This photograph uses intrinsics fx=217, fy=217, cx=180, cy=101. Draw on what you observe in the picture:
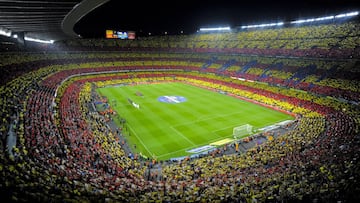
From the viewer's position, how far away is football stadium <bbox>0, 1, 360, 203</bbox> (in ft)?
35.1

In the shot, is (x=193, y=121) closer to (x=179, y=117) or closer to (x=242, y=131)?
(x=179, y=117)

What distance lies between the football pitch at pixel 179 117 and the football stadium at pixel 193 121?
196 mm

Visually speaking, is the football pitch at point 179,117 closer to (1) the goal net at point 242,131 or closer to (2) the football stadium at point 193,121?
(2) the football stadium at point 193,121

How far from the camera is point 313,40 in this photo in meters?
46.7

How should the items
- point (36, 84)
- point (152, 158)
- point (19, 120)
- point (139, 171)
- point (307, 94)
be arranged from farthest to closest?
point (307, 94) → point (36, 84) → point (152, 158) → point (19, 120) → point (139, 171)

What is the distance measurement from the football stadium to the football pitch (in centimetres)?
20

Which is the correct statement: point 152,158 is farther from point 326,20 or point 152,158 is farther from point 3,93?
point 326,20

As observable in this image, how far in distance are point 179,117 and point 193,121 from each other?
241 cm

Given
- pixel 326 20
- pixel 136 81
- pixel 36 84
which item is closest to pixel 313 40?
pixel 326 20

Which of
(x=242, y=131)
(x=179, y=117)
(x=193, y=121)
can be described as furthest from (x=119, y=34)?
(x=242, y=131)

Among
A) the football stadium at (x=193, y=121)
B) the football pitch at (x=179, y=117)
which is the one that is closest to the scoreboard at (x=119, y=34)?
the football stadium at (x=193, y=121)

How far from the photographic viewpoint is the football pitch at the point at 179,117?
23500mm

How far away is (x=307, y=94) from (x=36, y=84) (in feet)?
139

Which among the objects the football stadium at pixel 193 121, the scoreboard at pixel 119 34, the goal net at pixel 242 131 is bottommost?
the goal net at pixel 242 131
